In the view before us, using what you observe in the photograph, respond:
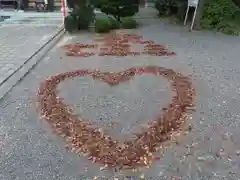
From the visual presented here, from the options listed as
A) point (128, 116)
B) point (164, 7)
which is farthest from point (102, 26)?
point (128, 116)

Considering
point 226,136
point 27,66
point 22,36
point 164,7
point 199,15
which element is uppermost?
point 199,15

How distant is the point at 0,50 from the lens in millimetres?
7645

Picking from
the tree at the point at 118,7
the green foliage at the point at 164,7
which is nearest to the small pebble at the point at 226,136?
the tree at the point at 118,7

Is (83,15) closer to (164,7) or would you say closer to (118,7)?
(118,7)

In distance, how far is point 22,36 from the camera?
31.6ft

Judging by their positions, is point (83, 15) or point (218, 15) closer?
point (83, 15)

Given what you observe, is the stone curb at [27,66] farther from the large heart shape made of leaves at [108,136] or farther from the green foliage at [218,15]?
the green foliage at [218,15]

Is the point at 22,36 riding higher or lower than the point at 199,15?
→ lower

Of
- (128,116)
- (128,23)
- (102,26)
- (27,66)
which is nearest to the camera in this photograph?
(128,116)

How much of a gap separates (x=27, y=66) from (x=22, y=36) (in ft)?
12.5

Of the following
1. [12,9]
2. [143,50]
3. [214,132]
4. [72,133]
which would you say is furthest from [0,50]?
[12,9]

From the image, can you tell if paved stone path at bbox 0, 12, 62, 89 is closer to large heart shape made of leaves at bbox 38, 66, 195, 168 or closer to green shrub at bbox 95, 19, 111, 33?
green shrub at bbox 95, 19, 111, 33

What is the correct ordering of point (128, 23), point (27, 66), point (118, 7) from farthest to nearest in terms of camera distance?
1. point (118, 7)
2. point (128, 23)
3. point (27, 66)

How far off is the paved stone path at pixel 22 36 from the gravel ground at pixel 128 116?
1.96ft
